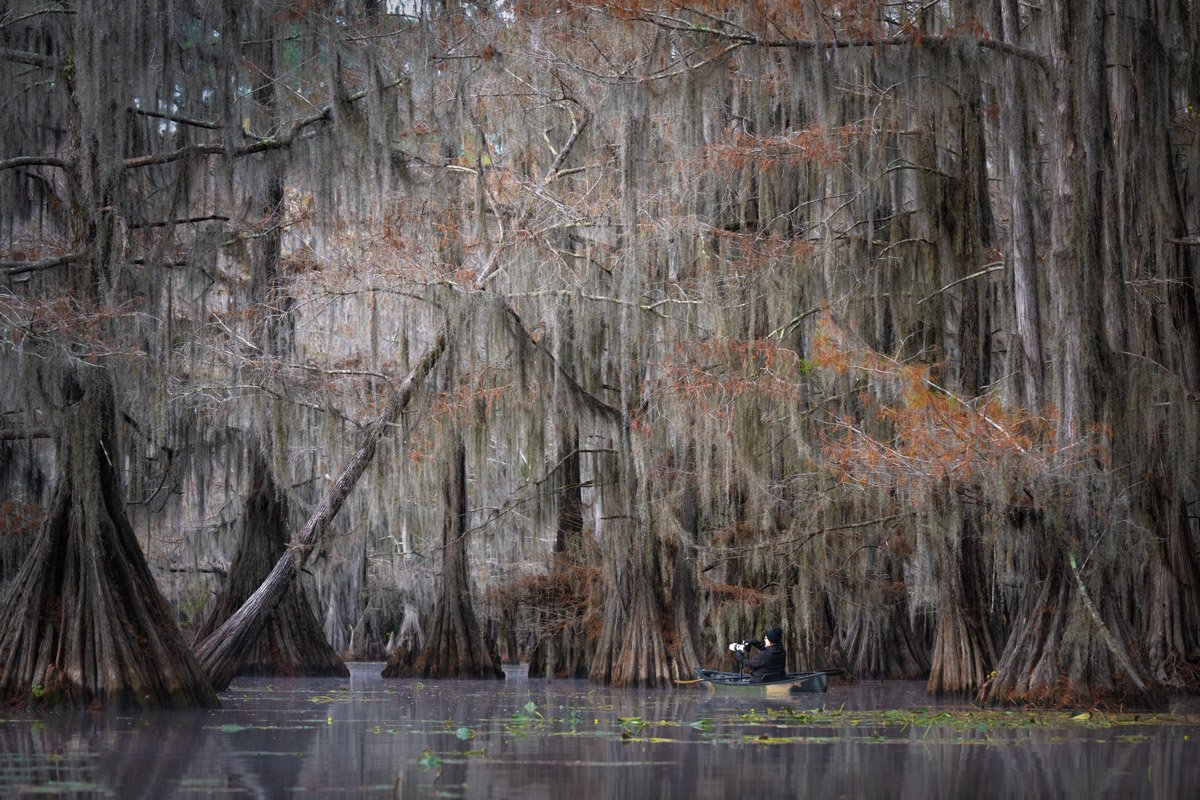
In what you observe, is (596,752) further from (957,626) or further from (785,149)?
(785,149)

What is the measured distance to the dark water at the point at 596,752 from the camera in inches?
263

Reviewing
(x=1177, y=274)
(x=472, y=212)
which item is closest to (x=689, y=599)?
(x=472, y=212)

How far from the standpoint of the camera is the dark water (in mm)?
6680

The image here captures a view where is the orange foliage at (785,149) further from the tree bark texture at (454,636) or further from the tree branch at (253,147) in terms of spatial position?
the tree bark texture at (454,636)

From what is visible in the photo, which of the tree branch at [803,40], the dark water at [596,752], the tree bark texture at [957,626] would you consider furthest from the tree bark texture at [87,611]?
the tree bark texture at [957,626]

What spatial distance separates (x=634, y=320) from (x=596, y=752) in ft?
36.4

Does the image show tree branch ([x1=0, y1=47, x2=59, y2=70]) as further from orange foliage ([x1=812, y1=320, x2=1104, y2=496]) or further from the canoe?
the canoe

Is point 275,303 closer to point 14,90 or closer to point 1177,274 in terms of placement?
point 14,90

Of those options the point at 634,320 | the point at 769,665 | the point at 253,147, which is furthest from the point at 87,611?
the point at 634,320

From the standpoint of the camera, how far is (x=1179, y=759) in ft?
27.3

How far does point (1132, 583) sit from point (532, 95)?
367 inches

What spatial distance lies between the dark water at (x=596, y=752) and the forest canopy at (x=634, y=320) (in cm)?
153

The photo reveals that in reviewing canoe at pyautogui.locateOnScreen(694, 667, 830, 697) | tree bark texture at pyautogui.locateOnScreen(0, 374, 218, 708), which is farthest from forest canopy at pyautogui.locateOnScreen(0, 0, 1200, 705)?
canoe at pyautogui.locateOnScreen(694, 667, 830, 697)

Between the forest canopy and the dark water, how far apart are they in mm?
1527
